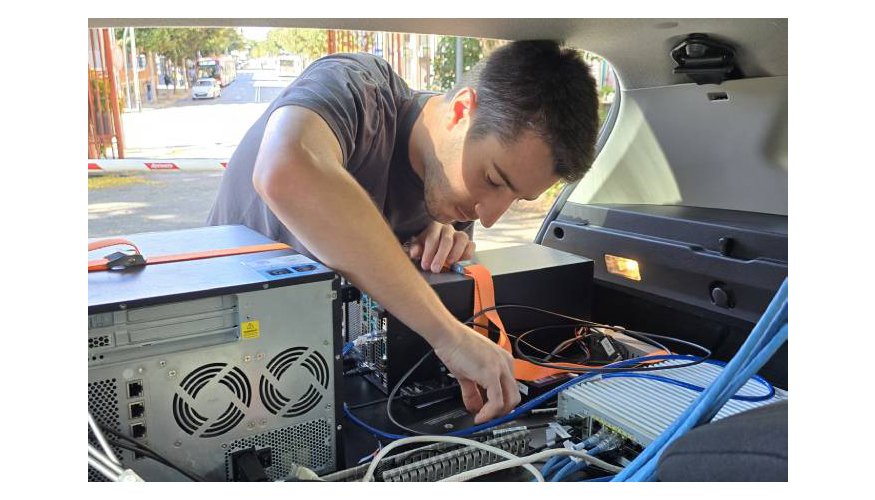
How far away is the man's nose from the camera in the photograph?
1538mm

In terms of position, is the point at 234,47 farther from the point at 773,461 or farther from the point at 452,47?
the point at 773,461

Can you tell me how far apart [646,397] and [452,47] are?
4.10m

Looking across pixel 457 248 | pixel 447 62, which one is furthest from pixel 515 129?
pixel 447 62

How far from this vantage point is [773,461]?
22.9 inches

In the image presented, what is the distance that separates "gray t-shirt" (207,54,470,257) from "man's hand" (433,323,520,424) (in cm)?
46

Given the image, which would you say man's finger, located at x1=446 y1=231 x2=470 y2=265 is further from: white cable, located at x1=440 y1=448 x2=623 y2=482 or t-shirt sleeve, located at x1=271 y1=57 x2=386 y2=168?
white cable, located at x1=440 y1=448 x2=623 y2=482

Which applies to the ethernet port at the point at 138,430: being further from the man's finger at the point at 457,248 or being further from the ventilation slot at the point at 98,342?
the man's finger at the point at 457,248

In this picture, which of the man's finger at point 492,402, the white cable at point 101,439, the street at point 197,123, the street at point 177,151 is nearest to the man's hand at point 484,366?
the man's finger at point 492,402

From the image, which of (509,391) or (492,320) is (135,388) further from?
(492,320)

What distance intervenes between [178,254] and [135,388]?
287 mm

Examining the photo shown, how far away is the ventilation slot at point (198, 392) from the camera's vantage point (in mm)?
923

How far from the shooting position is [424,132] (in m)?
1.71

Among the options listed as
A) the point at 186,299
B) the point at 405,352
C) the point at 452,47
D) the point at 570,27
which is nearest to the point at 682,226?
the point at 570,27

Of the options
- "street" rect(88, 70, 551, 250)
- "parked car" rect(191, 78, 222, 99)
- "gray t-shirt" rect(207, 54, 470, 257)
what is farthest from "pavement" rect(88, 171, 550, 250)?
"gray t-shirt" rect(207, 54, 470, 257)
